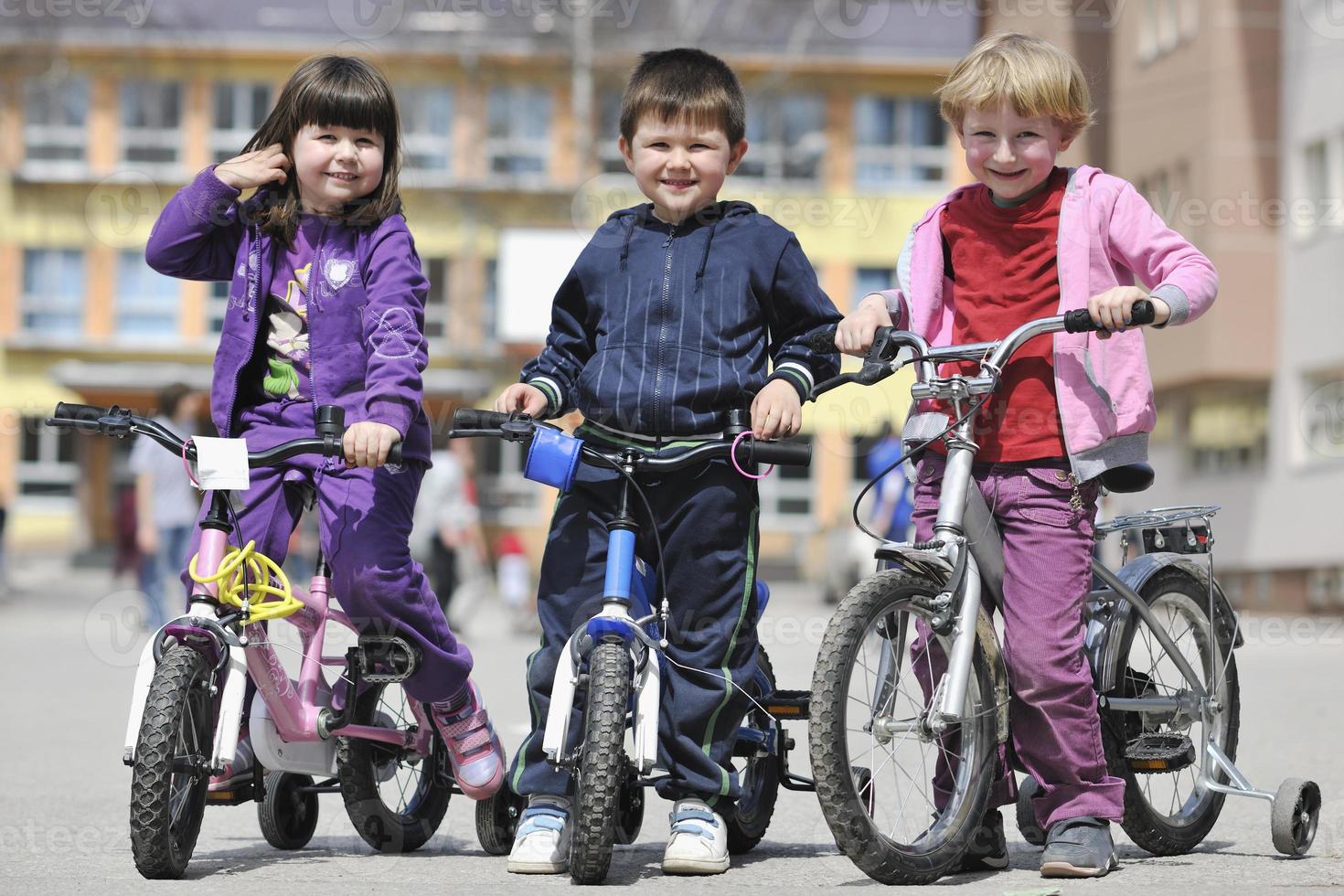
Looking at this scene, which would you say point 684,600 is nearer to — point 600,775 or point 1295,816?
point 600,775

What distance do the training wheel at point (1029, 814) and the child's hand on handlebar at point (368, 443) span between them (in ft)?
5.45

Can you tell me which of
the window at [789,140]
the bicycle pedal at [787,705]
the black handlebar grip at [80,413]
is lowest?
the bicycle pedal at [787,705]

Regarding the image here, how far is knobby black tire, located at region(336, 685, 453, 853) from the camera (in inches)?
193

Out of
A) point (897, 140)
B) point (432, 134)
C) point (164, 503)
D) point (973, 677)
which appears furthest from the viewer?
point (897, 140)

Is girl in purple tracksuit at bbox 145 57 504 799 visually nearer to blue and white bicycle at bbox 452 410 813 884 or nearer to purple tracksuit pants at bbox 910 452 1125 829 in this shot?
blue and white bicycle at bbox 452 410 813 884

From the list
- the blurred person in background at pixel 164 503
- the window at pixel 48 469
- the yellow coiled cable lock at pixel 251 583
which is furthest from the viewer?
the window at pixel 48 469

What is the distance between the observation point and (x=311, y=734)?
477 centimetres

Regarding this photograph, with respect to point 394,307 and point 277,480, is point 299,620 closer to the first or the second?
point 277,480

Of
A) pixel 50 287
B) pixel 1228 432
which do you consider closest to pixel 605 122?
pixel 50 287

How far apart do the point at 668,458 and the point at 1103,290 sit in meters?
1.12

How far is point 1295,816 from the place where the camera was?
4.80m

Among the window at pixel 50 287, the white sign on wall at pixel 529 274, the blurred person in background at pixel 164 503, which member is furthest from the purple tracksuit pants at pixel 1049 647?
the window at pixel 50 287

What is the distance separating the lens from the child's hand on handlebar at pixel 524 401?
478 cm

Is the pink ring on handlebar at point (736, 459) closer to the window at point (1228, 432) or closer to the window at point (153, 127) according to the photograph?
the window at point (1228, 432)
